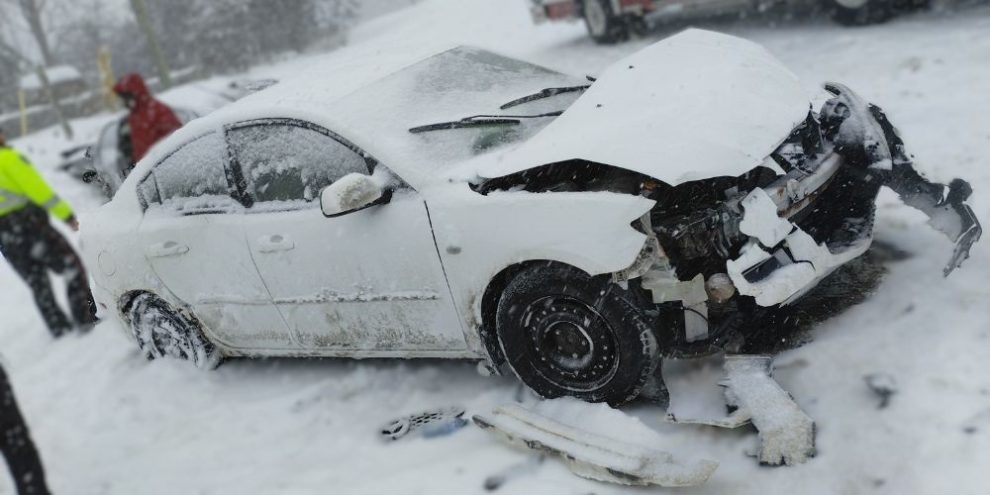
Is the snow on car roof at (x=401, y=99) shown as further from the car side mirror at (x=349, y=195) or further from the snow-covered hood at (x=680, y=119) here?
the snow-covered hood at (x=680, y=119)

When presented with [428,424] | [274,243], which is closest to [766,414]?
[428,424]

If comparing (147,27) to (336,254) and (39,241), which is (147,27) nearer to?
(39,241)

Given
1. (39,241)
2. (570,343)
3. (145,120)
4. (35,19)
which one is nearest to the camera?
(570,343)

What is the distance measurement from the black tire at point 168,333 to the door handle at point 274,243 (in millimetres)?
987

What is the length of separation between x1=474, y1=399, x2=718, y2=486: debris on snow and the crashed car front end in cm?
43

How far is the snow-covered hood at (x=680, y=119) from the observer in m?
3.04

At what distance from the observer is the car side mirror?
10.6 feet

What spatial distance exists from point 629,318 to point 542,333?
407 mm

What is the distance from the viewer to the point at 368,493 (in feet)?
10.7

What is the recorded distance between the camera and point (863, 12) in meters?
8.71

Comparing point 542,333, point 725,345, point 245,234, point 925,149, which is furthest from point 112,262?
point 925,149

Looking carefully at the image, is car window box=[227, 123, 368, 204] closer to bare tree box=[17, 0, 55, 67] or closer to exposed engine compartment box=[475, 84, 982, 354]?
exposed engine compartment box=[475, 84, 982, 354]

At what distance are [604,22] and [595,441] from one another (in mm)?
9229

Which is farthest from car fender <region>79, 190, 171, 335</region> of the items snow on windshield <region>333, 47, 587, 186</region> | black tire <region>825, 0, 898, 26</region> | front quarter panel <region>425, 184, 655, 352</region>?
black tire <region>825, 0, 898, 26</region>
